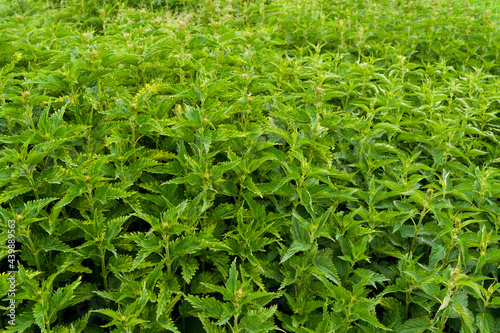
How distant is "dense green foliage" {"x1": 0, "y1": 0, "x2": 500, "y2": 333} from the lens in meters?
2.15

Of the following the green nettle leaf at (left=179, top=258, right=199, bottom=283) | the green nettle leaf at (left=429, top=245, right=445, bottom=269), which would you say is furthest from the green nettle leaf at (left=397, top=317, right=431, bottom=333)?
the green nettle leaf at (left=179, top=258, right=199, bottom=283)

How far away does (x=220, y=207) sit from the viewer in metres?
2.54

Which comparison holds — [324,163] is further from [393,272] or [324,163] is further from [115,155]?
[115,155]

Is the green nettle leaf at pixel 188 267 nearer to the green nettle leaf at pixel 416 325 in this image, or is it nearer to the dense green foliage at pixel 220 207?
the dense green foliage at pixel 220 207

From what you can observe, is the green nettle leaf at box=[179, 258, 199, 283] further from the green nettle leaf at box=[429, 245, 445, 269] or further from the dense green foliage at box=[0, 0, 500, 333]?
the green nettle leaf at box=[429, 245, 445, 269]

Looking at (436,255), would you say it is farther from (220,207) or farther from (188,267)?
(188,267)

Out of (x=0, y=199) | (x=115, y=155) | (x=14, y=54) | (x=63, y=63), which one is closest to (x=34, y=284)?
(x=0, y=199)

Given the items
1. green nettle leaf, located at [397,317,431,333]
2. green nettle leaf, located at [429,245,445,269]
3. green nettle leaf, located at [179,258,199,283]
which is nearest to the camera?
green nettle leaf, located at [179,258,199,283]

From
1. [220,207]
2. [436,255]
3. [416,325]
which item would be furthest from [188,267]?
[436,255]

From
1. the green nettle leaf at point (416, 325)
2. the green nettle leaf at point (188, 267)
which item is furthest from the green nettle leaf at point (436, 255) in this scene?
the green nettle leaf at point (188, 267)

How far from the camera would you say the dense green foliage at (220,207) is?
2.15 metres

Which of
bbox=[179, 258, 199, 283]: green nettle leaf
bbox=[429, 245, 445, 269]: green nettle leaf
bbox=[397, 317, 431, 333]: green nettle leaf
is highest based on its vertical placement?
bbox=[179, 258, 199, 283]: green nettle leaf

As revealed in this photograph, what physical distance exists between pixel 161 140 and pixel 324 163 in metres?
1.21

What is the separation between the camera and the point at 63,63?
3.06 m
